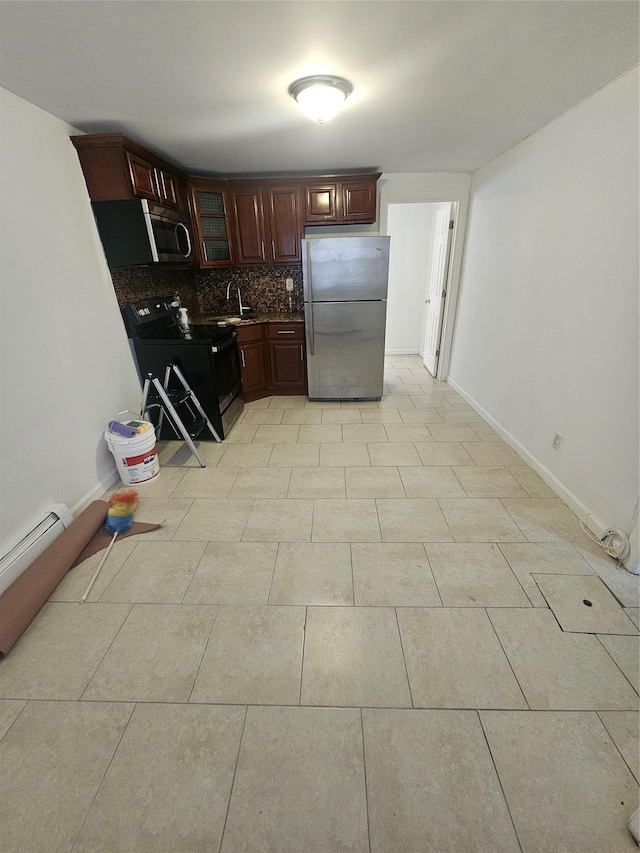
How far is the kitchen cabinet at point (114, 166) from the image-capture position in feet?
7.31

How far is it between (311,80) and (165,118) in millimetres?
999

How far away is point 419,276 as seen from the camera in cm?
517

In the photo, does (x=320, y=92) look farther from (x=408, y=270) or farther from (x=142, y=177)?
(x=408, y=270)

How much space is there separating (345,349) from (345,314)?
356 millimetres

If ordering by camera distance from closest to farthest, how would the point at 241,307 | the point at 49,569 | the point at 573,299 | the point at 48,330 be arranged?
the point at 49,569 → the point at 48,330 → the point at 573,299 → the point at 241,307

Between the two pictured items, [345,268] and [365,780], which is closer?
[365,780]

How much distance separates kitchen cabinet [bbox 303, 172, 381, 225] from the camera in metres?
3.43

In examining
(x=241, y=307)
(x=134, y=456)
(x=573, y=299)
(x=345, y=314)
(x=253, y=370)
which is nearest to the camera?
Result: (x=573, y=299)

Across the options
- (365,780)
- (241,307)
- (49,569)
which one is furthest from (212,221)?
(365,780)

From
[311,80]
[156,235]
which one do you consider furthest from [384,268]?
[156,235]

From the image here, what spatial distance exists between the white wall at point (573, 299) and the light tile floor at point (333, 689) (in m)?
0.43

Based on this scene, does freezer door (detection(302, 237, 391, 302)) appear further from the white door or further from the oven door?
the white door

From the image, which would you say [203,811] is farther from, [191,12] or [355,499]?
[191,12]

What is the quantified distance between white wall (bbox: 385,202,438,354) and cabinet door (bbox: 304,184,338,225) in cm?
146
